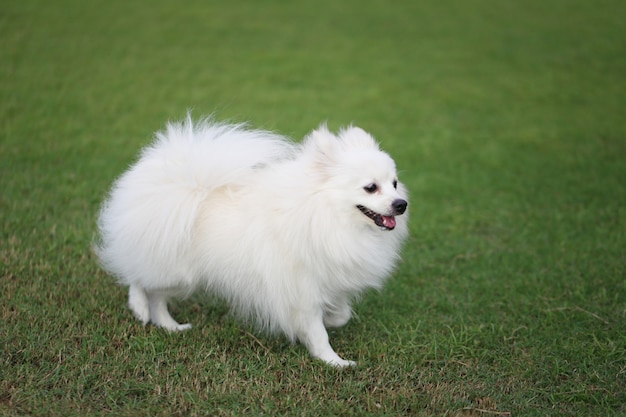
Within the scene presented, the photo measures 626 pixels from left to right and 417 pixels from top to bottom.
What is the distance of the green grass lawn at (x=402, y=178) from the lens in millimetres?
3455

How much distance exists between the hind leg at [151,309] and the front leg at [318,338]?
2.55 feet

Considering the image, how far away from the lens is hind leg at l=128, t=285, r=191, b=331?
13.1 feet

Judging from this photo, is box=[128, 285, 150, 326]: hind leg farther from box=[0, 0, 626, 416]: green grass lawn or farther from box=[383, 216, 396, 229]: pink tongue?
box=[383, 216, 396, 229]: pink tongue

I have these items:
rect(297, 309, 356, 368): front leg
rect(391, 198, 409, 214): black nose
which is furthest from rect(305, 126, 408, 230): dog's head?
rect(297, 309, 356, 368): front leg

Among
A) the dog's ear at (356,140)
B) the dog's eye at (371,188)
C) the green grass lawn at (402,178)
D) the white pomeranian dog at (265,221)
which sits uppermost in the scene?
the dog's ear at (356,140)

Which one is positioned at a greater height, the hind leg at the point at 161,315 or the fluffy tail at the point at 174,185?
the fluffy tail at the point at 174,185

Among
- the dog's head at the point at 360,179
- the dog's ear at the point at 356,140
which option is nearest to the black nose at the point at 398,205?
the dog's head at the point at 360,179

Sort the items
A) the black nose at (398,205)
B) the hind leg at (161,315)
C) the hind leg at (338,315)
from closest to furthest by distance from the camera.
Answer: the black nose at (398,205), the hind leg at (338,315), the hind leg at (161,315)

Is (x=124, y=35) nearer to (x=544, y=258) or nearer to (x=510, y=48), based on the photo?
(x=510, y=48)

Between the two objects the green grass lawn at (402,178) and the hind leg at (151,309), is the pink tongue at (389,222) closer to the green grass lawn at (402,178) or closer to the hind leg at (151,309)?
the green grass lawn at (402,178)

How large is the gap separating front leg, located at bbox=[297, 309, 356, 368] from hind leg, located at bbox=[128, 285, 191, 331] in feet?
2.55

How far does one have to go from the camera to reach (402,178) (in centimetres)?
703

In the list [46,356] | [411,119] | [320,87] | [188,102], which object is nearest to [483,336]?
[46,356]

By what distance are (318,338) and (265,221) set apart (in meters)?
0.69
